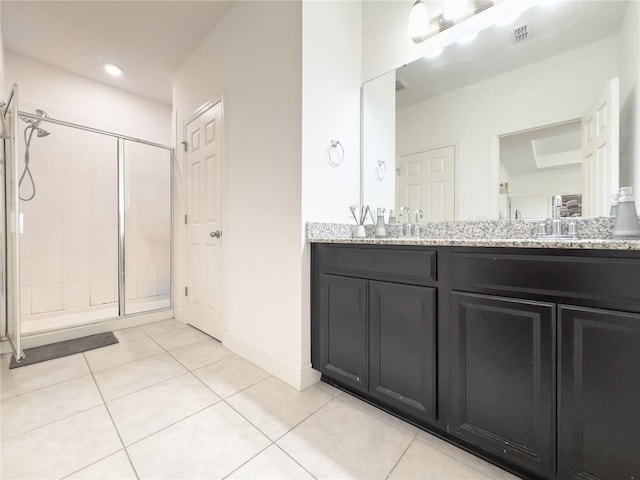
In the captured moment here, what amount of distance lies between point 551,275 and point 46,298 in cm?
398

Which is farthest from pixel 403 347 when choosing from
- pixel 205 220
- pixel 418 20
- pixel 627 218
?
pixel 205 220

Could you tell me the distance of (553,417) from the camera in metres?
0.85

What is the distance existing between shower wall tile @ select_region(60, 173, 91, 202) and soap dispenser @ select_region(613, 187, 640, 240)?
13.8 feet

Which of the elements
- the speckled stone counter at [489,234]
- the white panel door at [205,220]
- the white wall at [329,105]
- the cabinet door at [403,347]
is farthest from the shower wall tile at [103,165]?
the cabinet door at [403,347]

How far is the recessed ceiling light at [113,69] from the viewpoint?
277 centimetres

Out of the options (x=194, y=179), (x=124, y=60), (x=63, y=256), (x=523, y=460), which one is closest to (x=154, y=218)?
(x=63, y=256)

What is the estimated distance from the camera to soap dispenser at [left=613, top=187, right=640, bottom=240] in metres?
1.01

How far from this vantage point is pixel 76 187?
292cm

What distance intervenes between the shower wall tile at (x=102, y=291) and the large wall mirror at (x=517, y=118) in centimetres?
321

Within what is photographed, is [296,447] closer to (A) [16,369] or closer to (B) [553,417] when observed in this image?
(B) [553,417]

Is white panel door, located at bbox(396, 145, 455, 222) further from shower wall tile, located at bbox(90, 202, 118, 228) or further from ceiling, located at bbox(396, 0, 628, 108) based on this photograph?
shower wall tile, located at bbox(90, 202, 118, 228)

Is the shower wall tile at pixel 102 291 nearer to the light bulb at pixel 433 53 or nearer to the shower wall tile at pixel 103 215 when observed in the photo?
the shower wall tile at pixel 103 215

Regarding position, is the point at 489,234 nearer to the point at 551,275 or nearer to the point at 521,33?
the point at 551,275

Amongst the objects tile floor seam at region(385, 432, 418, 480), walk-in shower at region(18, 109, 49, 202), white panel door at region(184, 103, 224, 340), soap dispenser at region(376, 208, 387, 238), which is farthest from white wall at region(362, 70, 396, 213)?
walk-in shower at region(18, 109, 49, 202)
